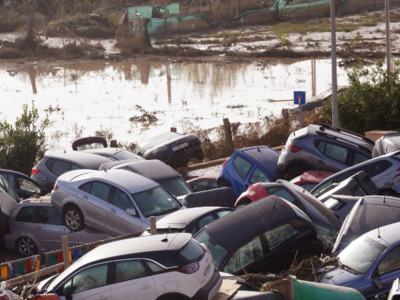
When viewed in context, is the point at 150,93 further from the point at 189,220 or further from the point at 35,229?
the point at 189,220

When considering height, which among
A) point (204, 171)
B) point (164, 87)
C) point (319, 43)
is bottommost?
point (204, 171)

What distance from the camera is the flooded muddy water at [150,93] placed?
2752 centimetres

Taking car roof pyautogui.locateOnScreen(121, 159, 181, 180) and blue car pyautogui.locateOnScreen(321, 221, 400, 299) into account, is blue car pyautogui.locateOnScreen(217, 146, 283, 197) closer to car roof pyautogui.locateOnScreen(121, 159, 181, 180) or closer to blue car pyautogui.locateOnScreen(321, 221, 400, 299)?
car roof pyautogui.locateOnScreen(121, 159, 181, 180)

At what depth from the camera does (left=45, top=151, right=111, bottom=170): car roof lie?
1548cm

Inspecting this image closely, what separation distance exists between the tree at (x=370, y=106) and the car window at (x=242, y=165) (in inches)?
229

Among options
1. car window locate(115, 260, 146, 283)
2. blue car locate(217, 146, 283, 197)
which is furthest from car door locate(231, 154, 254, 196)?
car window locate(115, 260, 146, 283)

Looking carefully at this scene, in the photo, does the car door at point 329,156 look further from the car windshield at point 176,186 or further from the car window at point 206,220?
the car window at point 206,220

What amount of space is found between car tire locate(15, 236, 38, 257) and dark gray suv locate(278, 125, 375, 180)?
6.22 metres

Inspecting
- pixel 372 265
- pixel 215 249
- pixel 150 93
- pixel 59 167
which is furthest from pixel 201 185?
pixel 150 93

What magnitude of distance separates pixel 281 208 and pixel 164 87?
30881 mm

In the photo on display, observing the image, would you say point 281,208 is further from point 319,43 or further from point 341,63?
point 319,43

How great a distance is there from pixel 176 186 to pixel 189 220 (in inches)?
151

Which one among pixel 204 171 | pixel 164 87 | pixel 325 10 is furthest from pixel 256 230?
pixel 325 10

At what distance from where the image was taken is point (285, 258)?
846 cm
